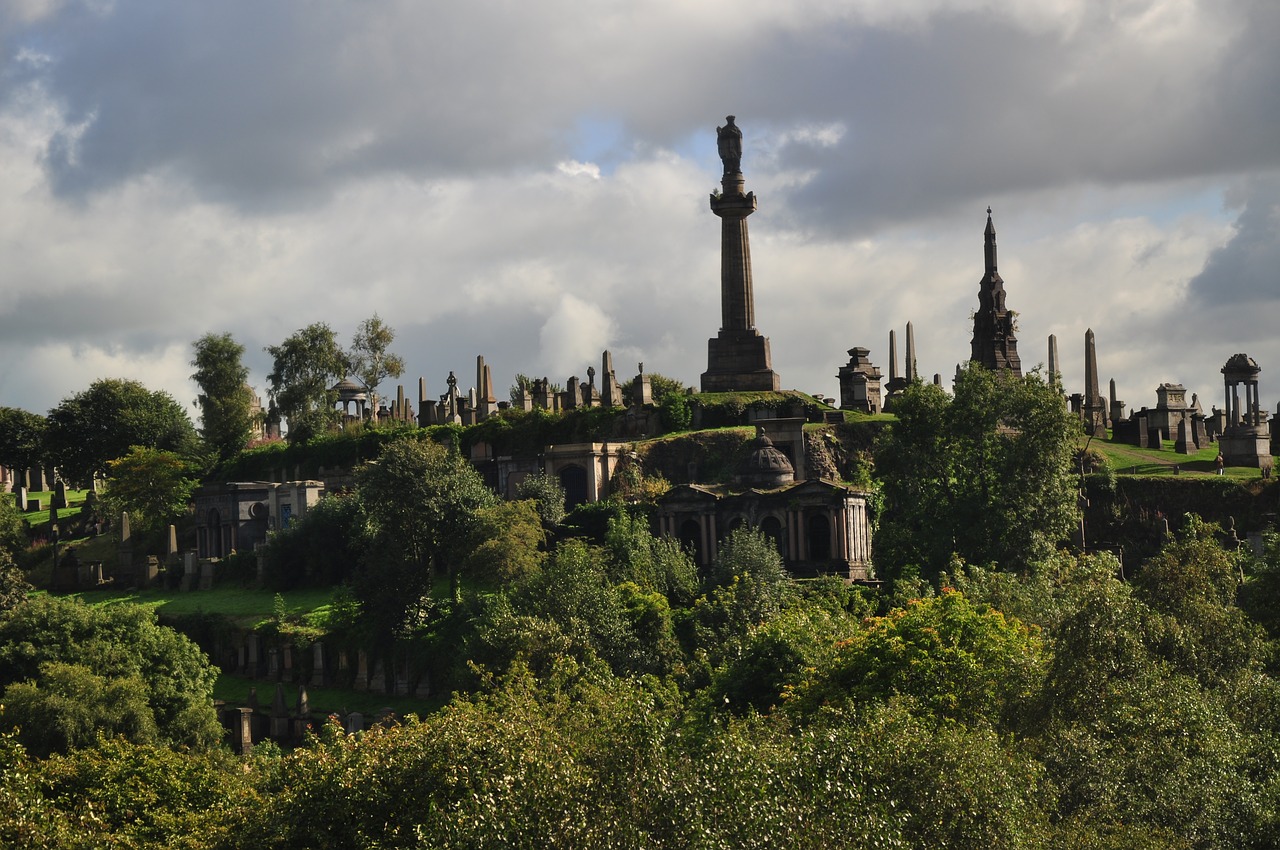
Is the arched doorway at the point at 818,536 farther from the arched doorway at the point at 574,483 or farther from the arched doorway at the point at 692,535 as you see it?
the arched doorway at the point at 574,483

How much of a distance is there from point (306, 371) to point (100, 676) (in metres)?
37.4

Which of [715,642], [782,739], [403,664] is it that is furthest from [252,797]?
[403,664]

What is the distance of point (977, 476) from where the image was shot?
55.0 meters

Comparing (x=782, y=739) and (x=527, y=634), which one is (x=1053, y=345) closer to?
(x=527, y=634)

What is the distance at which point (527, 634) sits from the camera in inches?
1839

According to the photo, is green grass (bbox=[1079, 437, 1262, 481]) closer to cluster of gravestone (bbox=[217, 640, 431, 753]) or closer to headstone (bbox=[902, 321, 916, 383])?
headstone (bbox=[902, 321, 916, 383])

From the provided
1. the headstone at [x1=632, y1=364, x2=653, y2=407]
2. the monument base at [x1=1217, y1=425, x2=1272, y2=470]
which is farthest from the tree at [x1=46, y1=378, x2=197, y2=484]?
the monument base at [x1=1217, y1=425, x2=1272, y2=470]

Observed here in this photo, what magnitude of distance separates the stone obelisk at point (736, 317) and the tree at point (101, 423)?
31430 mm

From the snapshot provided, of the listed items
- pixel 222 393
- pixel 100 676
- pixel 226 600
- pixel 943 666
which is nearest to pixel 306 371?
pixel 222 393

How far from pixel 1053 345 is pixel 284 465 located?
32679mm

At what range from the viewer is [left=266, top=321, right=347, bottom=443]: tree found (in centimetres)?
8331

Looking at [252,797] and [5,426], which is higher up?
[5,426]

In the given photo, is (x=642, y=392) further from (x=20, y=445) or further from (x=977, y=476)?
(x=20, y=445)

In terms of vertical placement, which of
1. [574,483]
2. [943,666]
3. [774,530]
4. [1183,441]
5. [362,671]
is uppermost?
[1183,441]
